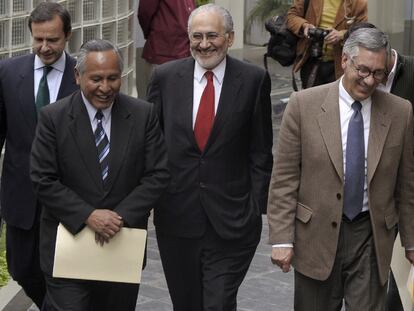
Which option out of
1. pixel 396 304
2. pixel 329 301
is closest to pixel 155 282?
pixel 396 304

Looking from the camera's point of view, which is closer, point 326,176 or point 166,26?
point 326,176

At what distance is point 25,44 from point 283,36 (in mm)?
2419

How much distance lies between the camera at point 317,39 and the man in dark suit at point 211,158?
11.4 ft

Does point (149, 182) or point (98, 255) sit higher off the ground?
point (149, 182)

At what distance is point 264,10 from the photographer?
24.2 meters

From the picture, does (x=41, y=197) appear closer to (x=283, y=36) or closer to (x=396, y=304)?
(x=396, y=304)

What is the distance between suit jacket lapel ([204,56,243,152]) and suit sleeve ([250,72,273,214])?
0.14 metres

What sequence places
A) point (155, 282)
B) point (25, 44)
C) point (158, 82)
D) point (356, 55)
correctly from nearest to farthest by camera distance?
point (356, 55), point (158, 82), point (155, 282), point (25, 44)

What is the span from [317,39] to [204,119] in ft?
12.4

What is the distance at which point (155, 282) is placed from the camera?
945 centimetres

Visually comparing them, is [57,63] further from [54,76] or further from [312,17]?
[312,17]

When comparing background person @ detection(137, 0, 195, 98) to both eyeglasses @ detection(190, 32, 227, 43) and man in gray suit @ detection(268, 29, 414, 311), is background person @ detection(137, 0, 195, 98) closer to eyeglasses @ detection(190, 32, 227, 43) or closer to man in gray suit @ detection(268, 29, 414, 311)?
eyeglasses @ detection(190, 32, 227, 43)

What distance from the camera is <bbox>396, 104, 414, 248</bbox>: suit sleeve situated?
21.9 ft

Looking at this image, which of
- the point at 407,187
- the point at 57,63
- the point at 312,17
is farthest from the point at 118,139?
the point at 312,17
